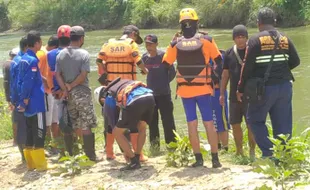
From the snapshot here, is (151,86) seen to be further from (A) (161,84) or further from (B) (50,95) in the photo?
(B) (50,95)

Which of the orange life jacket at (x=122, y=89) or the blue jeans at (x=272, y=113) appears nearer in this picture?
the blue jeans at (x=272, y=113)

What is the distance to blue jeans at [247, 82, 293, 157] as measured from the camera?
561cm

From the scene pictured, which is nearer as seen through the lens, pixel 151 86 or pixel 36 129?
pixel 36 129

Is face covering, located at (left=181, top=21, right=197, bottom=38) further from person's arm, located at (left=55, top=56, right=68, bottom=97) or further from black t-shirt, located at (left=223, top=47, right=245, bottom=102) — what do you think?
person's arm, located at (left=55, top=56, right=68, bottom=97)

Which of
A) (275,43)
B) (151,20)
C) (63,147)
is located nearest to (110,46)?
(63,147)

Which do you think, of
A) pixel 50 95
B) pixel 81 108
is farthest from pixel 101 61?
pixel 50 95

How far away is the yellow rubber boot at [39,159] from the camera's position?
6465 millimetres

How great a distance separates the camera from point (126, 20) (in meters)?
42.2

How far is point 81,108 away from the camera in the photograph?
257 inches

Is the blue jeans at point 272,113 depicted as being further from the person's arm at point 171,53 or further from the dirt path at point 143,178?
the person's arm at point 171,53

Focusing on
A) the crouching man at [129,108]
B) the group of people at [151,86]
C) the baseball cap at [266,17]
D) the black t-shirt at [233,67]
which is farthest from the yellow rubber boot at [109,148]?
the baseball cap at [266,17]

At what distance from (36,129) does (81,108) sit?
1.82 feet

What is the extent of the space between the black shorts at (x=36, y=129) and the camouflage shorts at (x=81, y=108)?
369 millimetres

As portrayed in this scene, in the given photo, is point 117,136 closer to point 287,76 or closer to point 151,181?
point 151,181
